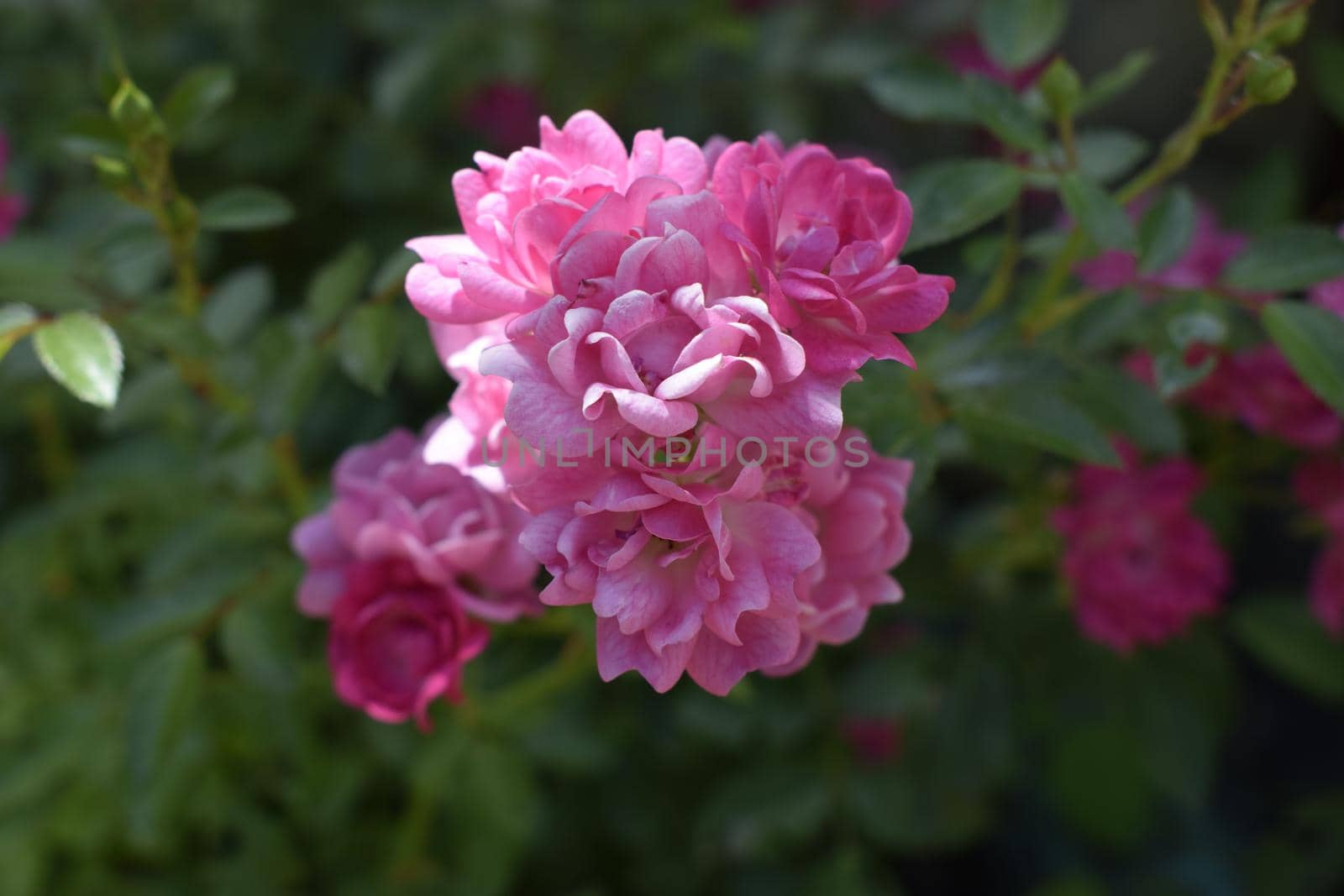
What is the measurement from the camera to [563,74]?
170 centimetres

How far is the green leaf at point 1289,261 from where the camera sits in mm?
817

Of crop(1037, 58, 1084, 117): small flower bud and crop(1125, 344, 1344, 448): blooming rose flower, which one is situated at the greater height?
crop(1037, 58, 1084, 117): small flower bud

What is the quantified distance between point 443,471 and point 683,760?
93cm

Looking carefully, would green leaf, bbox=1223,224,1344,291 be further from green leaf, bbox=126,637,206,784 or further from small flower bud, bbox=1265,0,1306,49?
green leaf, bbox=126,637,206,784

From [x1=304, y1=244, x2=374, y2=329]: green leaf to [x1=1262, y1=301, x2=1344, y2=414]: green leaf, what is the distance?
723mm

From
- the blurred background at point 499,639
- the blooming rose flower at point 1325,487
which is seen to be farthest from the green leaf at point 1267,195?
the blooming rose flower at point 1325,487

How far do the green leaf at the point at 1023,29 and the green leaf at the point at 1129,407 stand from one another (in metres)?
0.30

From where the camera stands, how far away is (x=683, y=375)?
1.77 feet

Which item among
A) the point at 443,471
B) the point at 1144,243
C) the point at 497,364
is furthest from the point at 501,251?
the point at 1144,243

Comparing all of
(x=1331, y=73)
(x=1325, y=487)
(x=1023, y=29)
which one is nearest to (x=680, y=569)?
(x=1023, y=29)

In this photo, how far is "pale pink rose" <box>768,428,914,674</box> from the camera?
26.0 inches

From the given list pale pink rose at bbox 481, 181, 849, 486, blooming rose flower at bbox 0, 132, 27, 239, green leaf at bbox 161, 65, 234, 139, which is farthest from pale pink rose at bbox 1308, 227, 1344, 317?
blooming rose flower at bbox 0, 132, 27, 239

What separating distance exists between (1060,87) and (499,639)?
0.83m

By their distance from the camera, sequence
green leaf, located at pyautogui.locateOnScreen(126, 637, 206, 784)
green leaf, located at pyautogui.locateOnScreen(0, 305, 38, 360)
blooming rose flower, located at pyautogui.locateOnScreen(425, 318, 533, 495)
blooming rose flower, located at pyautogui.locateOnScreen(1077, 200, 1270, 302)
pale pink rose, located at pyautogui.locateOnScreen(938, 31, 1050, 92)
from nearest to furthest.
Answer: blooming rose flower, located at pyautogui.locateOnScreen(425, 318, 533, 495)
green leaf, located at pyautogui.locateOnScreen(0, 305, 38, 360)
green leaf, located at pyautogui.locateOnScreen(126, 637, 206, 784)
blooming rose flower, located at pyautogui.locateOnScreen(1077, 200, 1270, 302)
pale pink rose, located at pyautogui.locateOnScreen(938, 31, 1050, 92)
